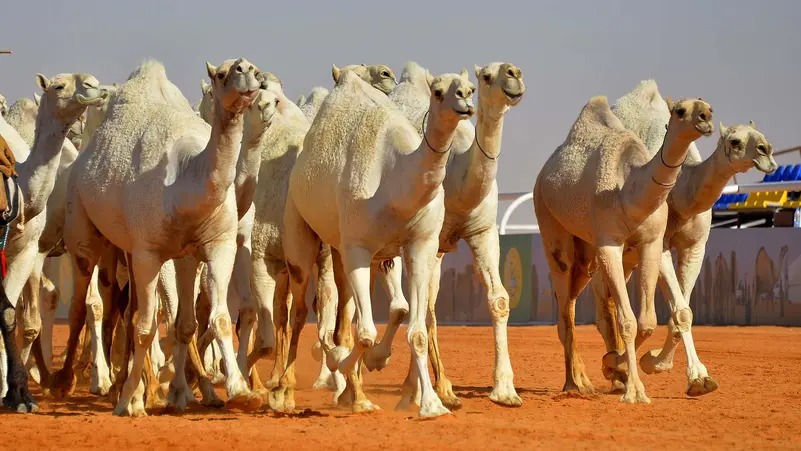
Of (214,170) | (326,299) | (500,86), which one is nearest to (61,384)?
(326,299)

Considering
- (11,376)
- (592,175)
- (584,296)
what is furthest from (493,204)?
(584,296)

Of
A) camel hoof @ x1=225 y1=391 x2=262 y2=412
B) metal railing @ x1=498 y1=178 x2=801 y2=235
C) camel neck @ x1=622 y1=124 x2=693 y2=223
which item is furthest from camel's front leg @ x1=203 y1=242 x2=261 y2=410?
metal railing @ x1=498 y1=178 x2=801 y2=235

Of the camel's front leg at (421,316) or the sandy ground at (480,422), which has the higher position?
the camel's front leg at (421,316)

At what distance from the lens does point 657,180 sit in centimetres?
1291

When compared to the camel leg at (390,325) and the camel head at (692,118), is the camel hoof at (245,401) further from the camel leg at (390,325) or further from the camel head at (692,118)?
the camel head at (692,118)

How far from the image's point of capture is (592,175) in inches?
539

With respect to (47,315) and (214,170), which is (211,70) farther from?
(47,315)

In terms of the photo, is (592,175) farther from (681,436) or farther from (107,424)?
(107,424)

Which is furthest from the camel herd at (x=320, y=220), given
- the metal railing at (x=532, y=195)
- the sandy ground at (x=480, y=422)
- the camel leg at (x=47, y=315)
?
the metal railing at (x=532, y=195)

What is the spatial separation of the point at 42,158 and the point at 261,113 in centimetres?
197

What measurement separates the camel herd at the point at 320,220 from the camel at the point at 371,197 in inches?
0.7

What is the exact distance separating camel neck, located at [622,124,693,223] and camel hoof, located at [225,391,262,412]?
408 cm

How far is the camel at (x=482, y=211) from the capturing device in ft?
37.9

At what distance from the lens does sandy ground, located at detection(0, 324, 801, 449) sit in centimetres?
965
